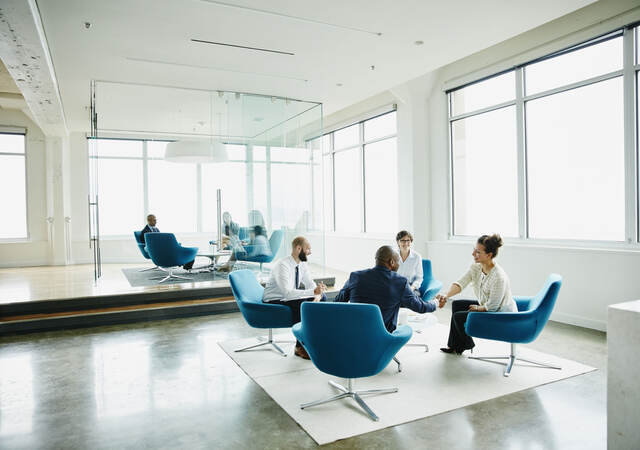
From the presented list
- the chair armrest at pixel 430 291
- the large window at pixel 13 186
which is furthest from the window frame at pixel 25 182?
the chair armrest at pixel 430 291

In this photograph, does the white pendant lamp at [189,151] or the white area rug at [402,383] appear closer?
the white area rug at [402,383]

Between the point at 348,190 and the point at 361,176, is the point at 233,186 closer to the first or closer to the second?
the point at 361,176

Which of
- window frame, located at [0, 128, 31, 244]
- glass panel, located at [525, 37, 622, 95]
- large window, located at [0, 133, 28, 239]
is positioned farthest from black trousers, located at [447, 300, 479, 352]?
large window, located at [0, 133, 28, 239]

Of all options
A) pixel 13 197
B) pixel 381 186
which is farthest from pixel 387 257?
pixel 13 197

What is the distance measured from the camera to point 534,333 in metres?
3.76

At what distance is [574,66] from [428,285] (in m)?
3.26

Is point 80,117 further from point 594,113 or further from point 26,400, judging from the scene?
point 594,113

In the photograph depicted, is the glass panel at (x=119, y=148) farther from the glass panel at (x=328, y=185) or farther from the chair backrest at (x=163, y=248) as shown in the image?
the glass panel at (x=328, y=185)

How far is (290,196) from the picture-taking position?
23.4 ft

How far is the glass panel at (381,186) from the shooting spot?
28.7 feet

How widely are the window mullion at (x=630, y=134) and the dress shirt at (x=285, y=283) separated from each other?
3.58 meters

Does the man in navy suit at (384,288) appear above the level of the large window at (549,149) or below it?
below

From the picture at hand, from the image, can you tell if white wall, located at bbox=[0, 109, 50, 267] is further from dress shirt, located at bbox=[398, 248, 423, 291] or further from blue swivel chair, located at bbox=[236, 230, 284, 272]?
dress shirt, located at bbox=[398, 248, 423, 291]

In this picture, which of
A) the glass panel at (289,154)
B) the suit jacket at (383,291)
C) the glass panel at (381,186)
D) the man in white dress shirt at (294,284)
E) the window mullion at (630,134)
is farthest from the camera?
the glass panel at (381,186)
